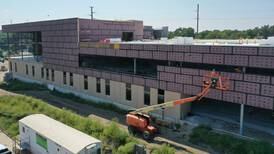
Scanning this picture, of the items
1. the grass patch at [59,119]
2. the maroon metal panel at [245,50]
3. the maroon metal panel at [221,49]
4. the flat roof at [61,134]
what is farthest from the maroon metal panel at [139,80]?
the flat roof at [61,134]

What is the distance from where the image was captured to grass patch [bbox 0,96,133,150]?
23.7 metres

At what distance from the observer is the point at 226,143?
22406 mm

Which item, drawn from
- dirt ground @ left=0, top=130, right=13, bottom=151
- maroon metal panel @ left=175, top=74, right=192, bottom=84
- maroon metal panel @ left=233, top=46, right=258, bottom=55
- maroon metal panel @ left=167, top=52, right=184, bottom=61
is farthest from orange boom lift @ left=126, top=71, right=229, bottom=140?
dirt ground @ left=0, top=130, right=13, bottom=151

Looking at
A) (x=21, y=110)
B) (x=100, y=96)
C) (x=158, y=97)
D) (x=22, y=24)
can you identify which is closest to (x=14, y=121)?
(x=21, y=110)

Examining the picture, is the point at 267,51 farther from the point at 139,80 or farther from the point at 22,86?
the point at 22,86

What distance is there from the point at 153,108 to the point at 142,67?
14.7 meters

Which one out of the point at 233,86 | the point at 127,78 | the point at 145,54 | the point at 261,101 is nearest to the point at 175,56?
the point at 145,54

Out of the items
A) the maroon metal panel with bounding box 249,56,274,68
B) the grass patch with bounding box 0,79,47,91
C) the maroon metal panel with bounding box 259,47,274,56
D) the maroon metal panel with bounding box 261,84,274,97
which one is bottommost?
the grass patch with bounding box 0,79,47,91

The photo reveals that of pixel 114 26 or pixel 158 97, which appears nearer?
pixel 158 97

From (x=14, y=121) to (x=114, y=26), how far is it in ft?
68.6

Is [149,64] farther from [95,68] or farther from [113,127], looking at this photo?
[113,127]

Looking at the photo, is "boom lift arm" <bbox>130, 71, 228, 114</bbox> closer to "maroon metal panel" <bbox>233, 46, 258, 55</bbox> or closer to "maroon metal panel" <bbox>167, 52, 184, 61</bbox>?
"maroon metal panel" <bbox>233, 46, 258, 55</bbox>

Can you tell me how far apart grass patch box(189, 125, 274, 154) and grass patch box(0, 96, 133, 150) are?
581 cm

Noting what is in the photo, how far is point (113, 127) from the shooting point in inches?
958
